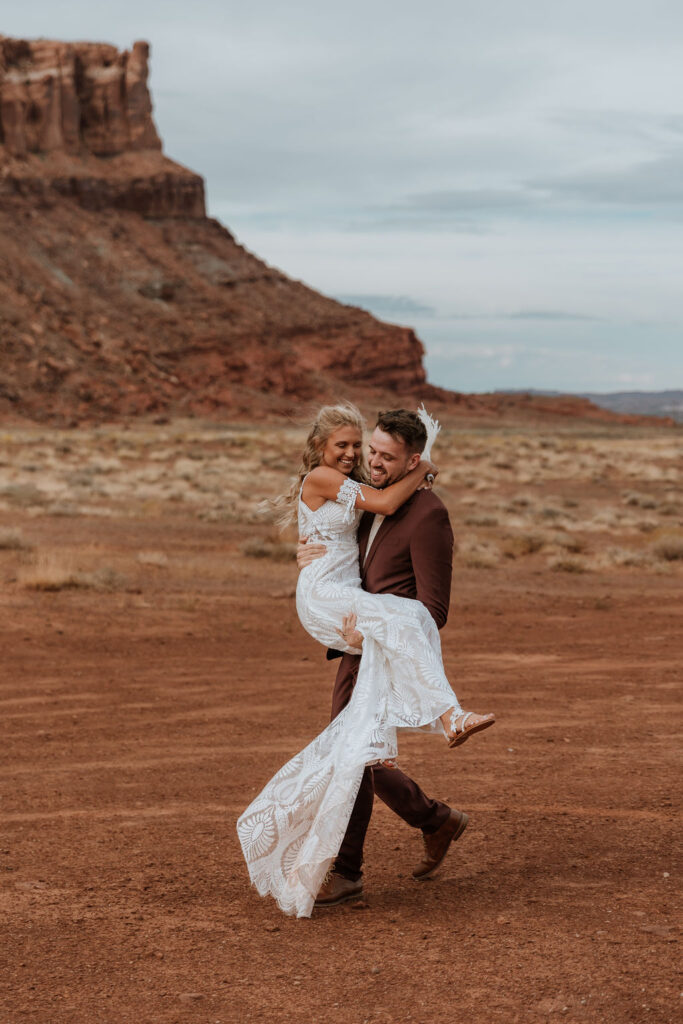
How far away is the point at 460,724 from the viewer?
412 cm

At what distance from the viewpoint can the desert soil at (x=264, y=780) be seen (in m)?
3.84

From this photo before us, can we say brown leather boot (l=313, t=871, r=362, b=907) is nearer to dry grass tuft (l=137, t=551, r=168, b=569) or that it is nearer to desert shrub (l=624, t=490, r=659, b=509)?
dry grass tuft (l=137, t=551, r=168, b=569)

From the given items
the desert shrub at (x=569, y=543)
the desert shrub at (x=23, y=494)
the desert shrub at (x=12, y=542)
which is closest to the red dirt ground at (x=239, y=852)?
the desert shrub at (x=12, y=542)

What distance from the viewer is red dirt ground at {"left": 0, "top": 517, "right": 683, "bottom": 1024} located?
3.80 m

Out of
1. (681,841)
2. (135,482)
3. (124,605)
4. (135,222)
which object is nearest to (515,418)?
(135,222)

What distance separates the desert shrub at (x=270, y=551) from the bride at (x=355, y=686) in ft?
41.5

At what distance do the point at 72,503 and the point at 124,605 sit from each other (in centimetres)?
1048

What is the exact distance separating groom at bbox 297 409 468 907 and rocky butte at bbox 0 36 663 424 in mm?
61147

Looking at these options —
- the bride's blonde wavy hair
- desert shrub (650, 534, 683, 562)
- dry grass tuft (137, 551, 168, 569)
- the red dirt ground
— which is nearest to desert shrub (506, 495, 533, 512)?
desert shrub (650, 534, 683, 562)

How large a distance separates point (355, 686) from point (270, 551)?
42.6 feet

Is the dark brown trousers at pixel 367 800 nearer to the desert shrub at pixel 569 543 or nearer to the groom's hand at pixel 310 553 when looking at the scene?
the groom's hand at pixel 310 553

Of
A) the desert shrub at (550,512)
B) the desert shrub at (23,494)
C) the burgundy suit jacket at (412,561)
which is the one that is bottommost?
the desert shrub at (550,512)

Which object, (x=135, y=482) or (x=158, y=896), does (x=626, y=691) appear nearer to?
(x=158, y=896)

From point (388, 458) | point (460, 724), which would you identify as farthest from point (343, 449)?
point (460, 724)
